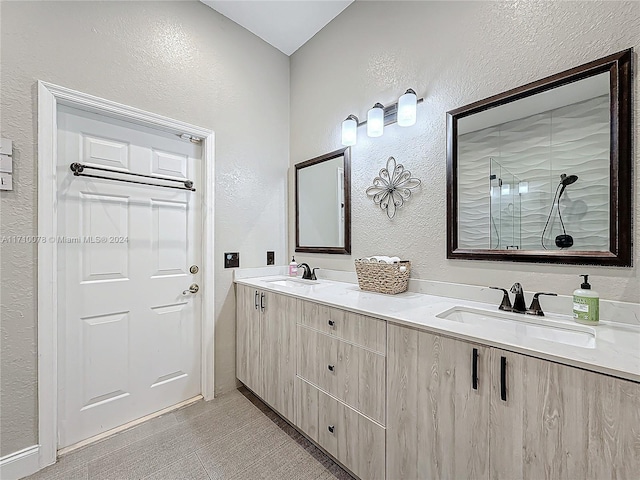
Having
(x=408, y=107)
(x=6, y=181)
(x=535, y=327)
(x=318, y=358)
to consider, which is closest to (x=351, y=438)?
(x=318, y=358)

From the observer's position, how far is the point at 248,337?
216cm

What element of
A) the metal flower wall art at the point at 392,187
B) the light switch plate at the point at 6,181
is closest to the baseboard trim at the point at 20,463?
the light switch plate at the point at 6,181

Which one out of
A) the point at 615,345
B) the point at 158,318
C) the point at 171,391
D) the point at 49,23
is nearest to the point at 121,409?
the point at 171,391

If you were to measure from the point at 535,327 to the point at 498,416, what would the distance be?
44 centimetres

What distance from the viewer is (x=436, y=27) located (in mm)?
1678

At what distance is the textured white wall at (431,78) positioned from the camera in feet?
3.98

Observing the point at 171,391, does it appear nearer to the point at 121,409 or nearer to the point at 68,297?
the point at 121,409

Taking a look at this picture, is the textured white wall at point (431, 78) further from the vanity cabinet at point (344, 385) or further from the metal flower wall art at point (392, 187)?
the vanity cabinet at point (344, 385)

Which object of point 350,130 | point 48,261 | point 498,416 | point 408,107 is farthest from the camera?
point 350,130

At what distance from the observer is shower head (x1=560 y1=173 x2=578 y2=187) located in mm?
1225

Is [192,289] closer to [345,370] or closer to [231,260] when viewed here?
[231,260]

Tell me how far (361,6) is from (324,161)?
44.4 inches

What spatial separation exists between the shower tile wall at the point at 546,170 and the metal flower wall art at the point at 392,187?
314 mm

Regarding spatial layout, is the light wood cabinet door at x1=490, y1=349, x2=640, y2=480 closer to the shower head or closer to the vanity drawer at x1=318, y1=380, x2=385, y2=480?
the vanity drawer at x1=318, y1=380, x2=385, y2=480
